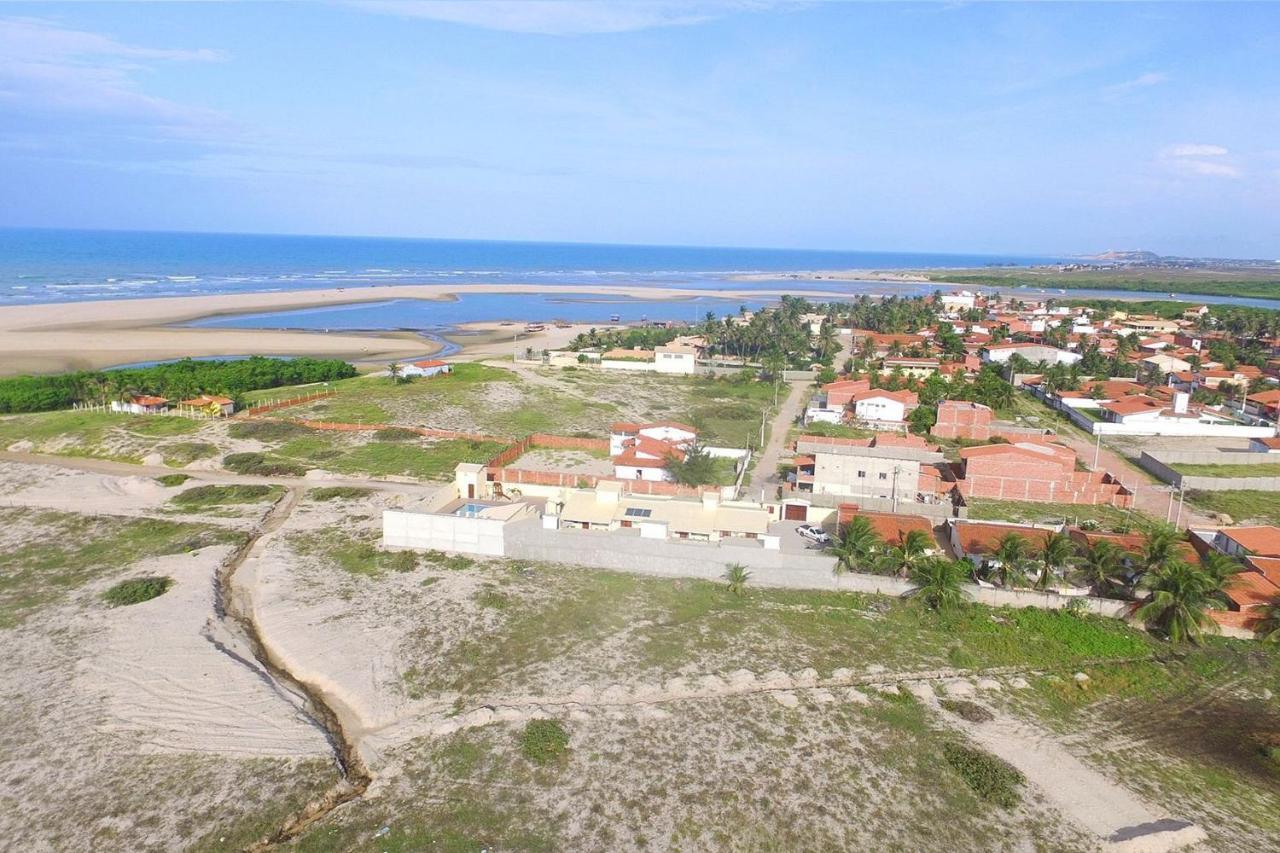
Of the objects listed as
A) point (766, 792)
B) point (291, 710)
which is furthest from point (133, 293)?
point (766, 792)

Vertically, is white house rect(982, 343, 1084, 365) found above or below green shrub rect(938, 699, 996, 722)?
above

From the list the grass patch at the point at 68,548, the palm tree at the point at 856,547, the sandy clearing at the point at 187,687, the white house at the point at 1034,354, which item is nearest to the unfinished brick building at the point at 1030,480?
the palm tree at the point at 856,547

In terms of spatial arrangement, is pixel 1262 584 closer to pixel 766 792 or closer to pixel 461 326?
pixel 766 792

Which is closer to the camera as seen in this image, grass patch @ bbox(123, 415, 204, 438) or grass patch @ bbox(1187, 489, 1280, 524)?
grass patch @ bbox(1187, 489, 1280, 524)

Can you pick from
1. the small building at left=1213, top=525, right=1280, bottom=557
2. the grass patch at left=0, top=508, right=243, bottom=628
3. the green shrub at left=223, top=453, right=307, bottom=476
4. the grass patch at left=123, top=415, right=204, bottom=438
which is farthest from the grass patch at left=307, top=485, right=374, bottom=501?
the small building at left=1213, top=525, right=1280, bottom=557

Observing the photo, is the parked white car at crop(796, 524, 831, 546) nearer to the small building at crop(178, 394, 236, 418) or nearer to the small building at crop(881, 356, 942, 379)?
the small building at crop(178, 394, 236, 418)

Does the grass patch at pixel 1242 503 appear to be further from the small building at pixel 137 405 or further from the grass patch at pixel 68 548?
→ the small building at pixel 137 405

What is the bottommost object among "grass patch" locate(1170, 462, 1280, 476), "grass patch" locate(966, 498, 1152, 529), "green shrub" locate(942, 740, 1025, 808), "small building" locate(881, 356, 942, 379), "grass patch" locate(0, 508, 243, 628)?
"green shrub" locate(942, 740, 1025, 808)
